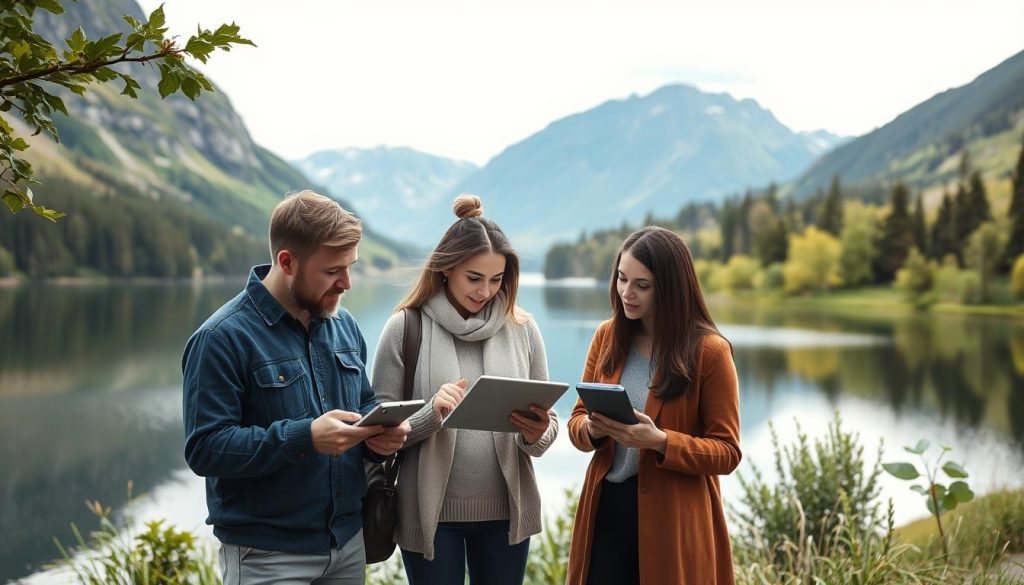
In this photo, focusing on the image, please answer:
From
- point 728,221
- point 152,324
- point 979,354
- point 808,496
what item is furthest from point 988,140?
point 808,496

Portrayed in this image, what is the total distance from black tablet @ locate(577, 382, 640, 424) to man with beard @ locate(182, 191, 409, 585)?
1.88ft

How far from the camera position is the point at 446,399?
2.79m

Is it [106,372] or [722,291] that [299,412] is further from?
[722,291]

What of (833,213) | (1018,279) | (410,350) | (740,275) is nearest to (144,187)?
(740,275)

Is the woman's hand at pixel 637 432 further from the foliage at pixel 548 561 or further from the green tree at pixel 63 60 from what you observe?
the foliage at pixel 548 561

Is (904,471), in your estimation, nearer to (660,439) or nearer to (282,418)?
(660,439)

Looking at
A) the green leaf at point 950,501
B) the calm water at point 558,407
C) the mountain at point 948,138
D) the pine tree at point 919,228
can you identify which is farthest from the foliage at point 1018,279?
the mountain at point 948,138

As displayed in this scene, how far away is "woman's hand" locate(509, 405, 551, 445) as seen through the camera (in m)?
2.86

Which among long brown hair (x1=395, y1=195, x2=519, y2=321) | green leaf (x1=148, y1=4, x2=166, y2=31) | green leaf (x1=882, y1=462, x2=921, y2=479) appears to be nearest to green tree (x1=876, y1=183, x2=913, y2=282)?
green leaf (x1=882, y1=462, x2=921, y2=479)

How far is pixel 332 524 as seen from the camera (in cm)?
244

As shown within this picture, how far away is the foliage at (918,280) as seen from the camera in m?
50.5

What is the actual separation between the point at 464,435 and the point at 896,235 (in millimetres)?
59147

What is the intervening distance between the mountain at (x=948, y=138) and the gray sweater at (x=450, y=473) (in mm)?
91624

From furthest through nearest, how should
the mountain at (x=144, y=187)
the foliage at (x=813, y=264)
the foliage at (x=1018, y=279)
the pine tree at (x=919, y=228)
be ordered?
the mountain at (x=144, y=187)
the foliage at (x=813, y=264)
the pine tree at (x=919, y=228)
the foliage at (x=1018, y=279)
